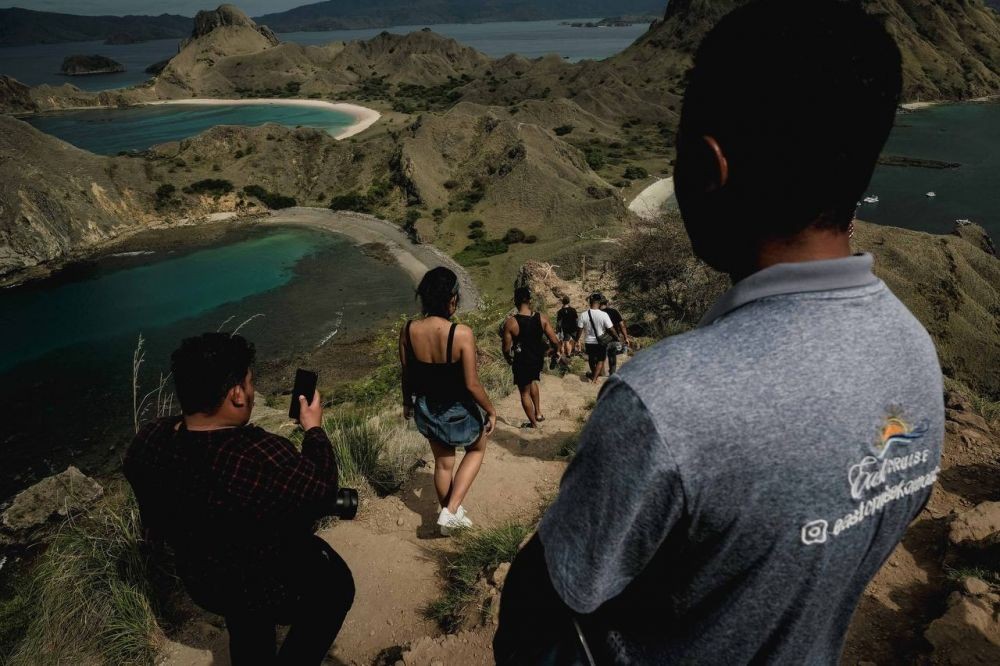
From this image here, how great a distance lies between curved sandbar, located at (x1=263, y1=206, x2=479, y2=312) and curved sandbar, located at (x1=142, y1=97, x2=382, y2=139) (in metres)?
49.4

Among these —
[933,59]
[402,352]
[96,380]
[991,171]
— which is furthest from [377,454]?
[933,59]

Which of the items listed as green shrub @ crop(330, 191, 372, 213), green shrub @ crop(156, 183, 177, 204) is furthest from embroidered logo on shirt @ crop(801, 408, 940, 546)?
green shrub @ crop(156, 183, 177, 204)

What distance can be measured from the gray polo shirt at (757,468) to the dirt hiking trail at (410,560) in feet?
9.04

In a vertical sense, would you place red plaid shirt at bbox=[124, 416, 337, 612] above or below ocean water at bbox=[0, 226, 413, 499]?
above

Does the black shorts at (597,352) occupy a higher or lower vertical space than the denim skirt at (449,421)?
lower

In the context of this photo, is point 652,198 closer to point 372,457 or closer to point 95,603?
point 372,457

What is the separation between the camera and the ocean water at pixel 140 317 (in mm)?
23656

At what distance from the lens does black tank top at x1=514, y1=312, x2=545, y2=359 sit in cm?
732

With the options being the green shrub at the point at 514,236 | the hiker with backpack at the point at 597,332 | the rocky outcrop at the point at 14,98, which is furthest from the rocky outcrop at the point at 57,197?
the rocky outcrop at the point at 14,98

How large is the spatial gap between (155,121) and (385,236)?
348 ft

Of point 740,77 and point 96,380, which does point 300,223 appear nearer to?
point 96,380

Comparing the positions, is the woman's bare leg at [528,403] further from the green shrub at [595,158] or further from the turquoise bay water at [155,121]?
the turquoise bay water at [155,121]

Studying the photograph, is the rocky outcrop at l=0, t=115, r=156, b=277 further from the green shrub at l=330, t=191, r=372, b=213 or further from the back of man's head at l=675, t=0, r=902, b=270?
the back of man's head at l=675, t=0, r=902, b=270

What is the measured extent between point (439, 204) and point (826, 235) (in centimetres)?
5265
